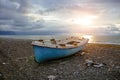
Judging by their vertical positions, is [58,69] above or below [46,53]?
below

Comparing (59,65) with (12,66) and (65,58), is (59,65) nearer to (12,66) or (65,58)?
(65,58)

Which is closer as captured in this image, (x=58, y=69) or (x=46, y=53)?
(x=58, y=69)

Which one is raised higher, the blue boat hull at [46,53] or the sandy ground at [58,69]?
the blue boat hull at [46,53]

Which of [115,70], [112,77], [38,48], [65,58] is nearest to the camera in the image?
[112,77]

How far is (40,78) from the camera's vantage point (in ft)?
56.7

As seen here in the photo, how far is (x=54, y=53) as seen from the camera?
70.2 ft

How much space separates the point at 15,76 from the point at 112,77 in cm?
789

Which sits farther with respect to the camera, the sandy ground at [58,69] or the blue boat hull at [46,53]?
the blue boat hull at [46,53]

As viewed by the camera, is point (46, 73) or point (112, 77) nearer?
point (112, 77)

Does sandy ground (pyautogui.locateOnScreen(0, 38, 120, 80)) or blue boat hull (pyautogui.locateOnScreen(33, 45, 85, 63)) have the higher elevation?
blue boat hull (pyautogui.locateOnScreen(33, 45, 85, 63))

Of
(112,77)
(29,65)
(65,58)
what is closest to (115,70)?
(112,77)

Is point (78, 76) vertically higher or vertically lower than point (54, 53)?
lower

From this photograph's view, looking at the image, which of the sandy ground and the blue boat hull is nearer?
the sandy ground

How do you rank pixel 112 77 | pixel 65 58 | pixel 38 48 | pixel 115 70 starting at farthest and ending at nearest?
1. pixel 65 58
2. pixel 38 48
3. pixel 115 70
4. pixel 112 77
